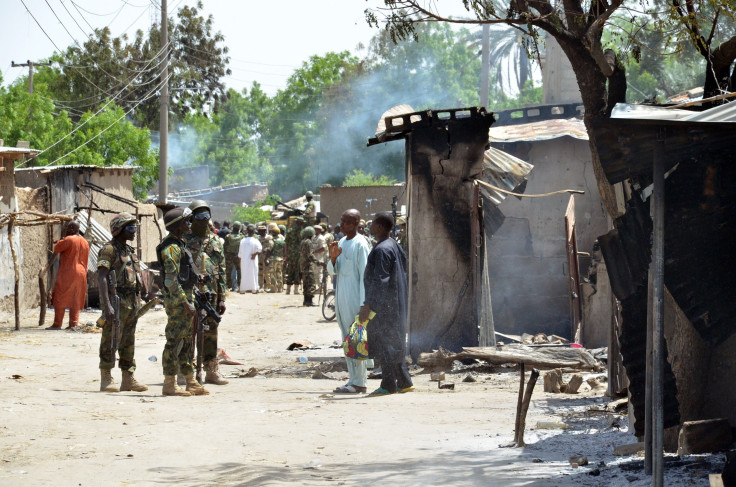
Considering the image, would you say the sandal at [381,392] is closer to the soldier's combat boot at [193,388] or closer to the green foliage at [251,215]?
the soldier's combat boot at [193,388]

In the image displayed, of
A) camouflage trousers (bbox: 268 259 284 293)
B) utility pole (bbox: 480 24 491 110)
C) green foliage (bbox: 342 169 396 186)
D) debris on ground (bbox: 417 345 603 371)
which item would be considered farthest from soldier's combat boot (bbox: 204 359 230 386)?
green foliage (bbox: 342 169 396 186)

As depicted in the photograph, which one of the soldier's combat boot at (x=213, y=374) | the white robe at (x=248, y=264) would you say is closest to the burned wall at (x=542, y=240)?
the soldier's combat boot at (x=213, y=374)

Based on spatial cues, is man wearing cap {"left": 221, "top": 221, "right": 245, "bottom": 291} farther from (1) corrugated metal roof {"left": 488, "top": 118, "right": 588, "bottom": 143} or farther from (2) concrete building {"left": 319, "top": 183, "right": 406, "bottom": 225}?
(2) concrete building {"left": 319, "top": 183, "right": 406, "bottom": 225}

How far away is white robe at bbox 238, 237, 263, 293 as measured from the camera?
2428 centimetres

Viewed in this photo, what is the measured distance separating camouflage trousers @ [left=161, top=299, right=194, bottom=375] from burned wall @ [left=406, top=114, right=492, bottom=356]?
3951 mm

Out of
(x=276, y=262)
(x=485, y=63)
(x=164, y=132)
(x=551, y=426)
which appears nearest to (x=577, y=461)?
(x=551, y=426)

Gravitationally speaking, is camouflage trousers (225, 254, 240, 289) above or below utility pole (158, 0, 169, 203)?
below

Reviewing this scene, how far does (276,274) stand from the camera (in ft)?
86.8

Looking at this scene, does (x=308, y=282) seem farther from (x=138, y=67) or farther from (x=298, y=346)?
(x=138, y=67)

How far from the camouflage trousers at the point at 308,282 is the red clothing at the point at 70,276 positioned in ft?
20.5

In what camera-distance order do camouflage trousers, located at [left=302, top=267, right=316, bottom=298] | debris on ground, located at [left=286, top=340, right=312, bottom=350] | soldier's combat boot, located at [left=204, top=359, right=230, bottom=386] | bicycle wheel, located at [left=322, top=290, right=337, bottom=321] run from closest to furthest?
soldier's combat boot, located at [left=204, top=359, right=230, bottom=386] → debris on ground, located at [left=286, top=340, right=312, bottom=350] → bicycle wheel, located at [left=322, top=290, right=337, bottom=321] → camouflage trousers, located at [left=302, top=267, right=316, bottom=298]

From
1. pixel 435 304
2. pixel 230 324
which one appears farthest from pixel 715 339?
pixel 230 324

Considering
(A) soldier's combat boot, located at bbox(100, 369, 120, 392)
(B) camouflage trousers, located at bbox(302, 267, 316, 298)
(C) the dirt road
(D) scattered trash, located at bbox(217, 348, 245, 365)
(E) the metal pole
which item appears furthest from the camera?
(B) camouflage trousers, located at bbox(302, 267, 316, 298)

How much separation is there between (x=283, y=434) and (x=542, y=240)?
31.7 feet
